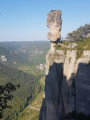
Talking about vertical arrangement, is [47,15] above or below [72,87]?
above

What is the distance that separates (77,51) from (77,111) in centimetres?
853

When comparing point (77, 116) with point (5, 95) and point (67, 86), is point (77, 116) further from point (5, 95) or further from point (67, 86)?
point (5, 95)

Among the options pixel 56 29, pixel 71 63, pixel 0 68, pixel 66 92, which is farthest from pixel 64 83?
pixel 0 68

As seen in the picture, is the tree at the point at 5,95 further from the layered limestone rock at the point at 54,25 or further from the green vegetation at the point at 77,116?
the layered limestone rock at the point at 54,25

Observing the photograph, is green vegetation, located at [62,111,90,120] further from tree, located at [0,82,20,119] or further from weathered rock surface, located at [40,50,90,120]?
tree, located at [0,82,20,119]

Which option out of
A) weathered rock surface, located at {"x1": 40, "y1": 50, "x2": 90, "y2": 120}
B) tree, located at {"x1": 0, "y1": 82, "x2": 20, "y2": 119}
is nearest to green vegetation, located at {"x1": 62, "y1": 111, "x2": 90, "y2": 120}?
weathered rock surface, located at {"x1": 40, "y1": 50, "x2": 90, "y2": 120}

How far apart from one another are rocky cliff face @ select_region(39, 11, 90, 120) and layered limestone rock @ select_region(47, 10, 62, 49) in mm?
4938

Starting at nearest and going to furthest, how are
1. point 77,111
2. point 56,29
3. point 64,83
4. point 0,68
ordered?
point 77,111
point 64,83
point 56,29
point 0,68

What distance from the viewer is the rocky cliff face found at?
20.8m

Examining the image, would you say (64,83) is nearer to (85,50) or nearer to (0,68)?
(85,50)

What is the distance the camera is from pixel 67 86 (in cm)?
2517

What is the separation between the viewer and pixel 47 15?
113ft

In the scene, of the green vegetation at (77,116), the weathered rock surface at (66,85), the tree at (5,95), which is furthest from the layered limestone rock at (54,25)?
the tree at (5,95)

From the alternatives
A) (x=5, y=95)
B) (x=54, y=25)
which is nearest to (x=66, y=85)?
(x=5, y=95)
